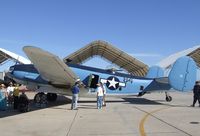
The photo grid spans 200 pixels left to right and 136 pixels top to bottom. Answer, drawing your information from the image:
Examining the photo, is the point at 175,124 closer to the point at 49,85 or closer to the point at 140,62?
the point at 49,85

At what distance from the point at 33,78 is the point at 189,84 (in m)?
9.27

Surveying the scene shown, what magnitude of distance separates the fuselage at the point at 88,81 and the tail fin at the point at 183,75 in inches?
74.2

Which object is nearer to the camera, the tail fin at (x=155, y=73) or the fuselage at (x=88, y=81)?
the fuselage at (x=88, y=81)

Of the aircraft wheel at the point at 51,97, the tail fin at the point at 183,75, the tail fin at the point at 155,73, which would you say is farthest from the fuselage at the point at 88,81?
the tail fin at the point at 155,73

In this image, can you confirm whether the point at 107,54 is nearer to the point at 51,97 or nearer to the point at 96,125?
the point at 51,97

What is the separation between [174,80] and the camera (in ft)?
62.4

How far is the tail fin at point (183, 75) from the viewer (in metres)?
18.9

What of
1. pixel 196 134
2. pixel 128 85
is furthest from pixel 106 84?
pixel 196 134

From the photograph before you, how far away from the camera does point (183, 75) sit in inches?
744

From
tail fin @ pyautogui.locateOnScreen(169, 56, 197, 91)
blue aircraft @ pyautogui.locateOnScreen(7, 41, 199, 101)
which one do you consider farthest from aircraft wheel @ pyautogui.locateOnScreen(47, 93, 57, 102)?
tail fin @ pyautogui.locateOnScreen(169, 56, 197, 91)

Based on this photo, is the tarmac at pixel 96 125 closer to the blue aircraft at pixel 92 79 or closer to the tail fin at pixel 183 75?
the blue aircraft at pixel 92 79

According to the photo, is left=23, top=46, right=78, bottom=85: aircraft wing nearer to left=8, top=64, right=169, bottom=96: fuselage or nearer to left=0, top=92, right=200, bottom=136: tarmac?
left=8, top=64, right=169, bottom=96: fuselage

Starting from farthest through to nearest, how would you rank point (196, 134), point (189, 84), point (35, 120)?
point (189, 84)
point (35, 120)
point (196, 134)

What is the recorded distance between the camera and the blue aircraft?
1769 centimetres
